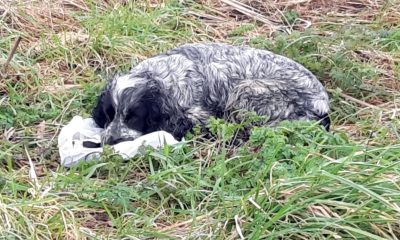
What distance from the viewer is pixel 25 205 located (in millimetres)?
3689

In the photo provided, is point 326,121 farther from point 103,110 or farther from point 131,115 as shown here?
point 103,110

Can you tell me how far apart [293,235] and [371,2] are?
4137 mm

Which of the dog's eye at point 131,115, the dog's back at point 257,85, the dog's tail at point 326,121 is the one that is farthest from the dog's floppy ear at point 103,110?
the dog's tail at point 326,121

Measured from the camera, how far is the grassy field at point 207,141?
3.49 metres

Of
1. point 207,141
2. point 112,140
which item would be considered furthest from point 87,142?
point 207,141

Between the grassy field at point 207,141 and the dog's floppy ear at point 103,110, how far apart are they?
0.23 meters

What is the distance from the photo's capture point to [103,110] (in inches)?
190

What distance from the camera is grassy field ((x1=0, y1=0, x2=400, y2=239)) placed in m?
3.49

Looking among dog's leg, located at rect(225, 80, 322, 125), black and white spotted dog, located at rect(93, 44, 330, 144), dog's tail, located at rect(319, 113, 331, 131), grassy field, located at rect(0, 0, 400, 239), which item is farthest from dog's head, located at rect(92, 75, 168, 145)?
dog's tail, located at rect(319, 113, 331, 131)

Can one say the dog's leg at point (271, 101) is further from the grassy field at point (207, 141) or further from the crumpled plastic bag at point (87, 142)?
the crumpled plastic bag at point (87, 142)

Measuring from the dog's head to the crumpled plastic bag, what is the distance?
0.10 meters

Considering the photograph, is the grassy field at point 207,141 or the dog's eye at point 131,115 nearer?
the grassy field at point 207,141

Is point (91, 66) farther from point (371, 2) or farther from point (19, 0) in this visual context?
point (371, 2)

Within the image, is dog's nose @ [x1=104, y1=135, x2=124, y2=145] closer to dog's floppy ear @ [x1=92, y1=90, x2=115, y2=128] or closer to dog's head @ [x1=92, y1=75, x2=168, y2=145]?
dog's head @ [x1=92, y1=75, x2=168, y2=145]
